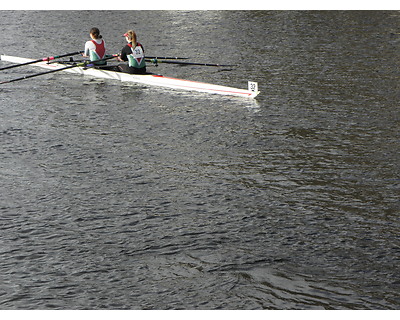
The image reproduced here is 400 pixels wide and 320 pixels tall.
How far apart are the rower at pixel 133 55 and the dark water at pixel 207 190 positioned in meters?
0.77

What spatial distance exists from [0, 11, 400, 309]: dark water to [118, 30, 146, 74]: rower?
30.3 inches

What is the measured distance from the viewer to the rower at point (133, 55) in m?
21.3

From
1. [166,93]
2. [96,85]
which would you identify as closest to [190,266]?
[166,93]

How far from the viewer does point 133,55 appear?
2144 centimetres

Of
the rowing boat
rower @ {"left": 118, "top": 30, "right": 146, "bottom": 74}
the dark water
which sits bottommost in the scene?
the dark water

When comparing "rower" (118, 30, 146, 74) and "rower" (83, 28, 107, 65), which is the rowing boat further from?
"rower" (83, 28, 107, 65)

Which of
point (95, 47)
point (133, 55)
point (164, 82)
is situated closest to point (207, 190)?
point (164, 82)

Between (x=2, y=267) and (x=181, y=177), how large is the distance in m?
4.63

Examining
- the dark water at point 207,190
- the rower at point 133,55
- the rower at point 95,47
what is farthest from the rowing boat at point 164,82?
the rower at point 95,47

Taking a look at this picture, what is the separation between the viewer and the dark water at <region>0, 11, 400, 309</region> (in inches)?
377

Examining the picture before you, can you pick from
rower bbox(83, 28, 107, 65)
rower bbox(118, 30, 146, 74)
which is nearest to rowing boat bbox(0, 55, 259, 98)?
rower bbox(118, 30, 146, 74)

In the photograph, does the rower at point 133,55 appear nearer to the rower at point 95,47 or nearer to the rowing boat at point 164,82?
the rowing boat at point 164,82

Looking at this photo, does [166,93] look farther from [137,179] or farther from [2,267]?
[2,267]

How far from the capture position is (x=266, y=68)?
23750 millimetres
